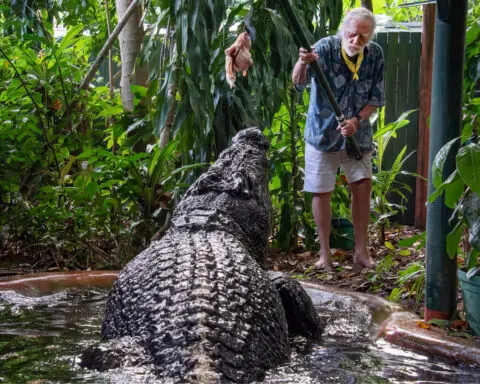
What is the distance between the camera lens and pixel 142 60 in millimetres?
5855

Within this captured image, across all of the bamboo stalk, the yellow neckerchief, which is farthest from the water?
the bamboo stalk

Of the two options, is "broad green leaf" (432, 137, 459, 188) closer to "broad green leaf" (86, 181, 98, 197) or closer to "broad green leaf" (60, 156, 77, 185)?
"broad green leaf" (86, 181, 98, 197)

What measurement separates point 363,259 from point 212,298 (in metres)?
2.74

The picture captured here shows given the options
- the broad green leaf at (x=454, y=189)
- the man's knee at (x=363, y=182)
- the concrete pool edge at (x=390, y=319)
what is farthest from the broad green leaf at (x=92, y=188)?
the broad green leaf at (x=454, y=189)

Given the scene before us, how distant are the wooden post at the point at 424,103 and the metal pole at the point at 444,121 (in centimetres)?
369

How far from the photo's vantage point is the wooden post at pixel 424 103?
22.2ft

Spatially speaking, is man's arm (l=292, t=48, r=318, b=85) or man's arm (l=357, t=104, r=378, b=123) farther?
man's arm (l=357, t=104, r=378, b=123)

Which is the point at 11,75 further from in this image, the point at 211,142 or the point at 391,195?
the point at 391,195

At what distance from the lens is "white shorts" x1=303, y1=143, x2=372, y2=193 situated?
497 centimetres

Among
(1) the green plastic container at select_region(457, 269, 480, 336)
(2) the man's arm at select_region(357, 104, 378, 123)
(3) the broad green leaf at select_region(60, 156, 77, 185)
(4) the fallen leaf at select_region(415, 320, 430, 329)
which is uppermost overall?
(2) the man's arm at select_region(357, 104, 378, 123)

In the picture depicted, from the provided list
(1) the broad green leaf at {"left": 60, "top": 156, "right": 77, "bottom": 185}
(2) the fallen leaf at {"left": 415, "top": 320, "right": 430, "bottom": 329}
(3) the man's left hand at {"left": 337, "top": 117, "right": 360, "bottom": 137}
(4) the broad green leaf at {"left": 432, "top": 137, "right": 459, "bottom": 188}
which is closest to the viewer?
(4) the broad green leaf at {"left": 432, "top": 137, "right": 459, "bottom": 188}

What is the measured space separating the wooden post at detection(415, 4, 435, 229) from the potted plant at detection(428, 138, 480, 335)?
3907mm

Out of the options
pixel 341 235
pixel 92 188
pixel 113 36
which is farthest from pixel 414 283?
pixel 113 36

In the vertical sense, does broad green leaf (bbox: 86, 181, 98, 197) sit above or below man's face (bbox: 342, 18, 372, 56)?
below
